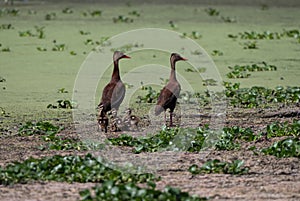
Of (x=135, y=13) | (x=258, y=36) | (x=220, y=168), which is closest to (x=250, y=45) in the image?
(x=258, y=36)

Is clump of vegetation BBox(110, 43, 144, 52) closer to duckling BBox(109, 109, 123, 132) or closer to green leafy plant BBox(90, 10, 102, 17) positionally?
duckling BBox(109, 109, 123, 132)

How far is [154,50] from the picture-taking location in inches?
507

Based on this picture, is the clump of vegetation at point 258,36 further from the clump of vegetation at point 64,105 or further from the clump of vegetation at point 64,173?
the clump of vegetation at point 64,173

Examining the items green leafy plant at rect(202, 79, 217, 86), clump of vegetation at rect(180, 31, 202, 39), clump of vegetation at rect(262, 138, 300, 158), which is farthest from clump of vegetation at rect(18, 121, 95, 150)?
clump of vegetation at rect(180, 31, 202, 39)

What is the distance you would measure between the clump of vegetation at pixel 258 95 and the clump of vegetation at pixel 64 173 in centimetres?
325

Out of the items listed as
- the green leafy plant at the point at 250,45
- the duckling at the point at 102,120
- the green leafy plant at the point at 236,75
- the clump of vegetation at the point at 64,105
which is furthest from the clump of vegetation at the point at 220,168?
the green leafy plant at the point at 250,45

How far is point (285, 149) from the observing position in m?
6.00

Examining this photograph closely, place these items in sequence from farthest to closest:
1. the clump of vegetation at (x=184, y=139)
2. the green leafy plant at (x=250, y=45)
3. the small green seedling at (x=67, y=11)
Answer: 1. the small green seedling at (x=67, y=11)
2. the green leafy plant at (x=250, y=45)
3. the clump of vegetation at (x=184, y=139)

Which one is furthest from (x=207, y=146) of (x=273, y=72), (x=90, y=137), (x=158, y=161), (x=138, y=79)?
(x=273, y=72)

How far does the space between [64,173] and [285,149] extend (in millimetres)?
1584

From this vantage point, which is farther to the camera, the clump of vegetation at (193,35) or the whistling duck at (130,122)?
the clump of vegetation at (193,35)

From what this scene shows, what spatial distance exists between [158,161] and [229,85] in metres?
3.74

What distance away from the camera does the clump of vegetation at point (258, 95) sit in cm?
849

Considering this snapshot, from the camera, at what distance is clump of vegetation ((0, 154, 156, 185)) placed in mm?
5242
